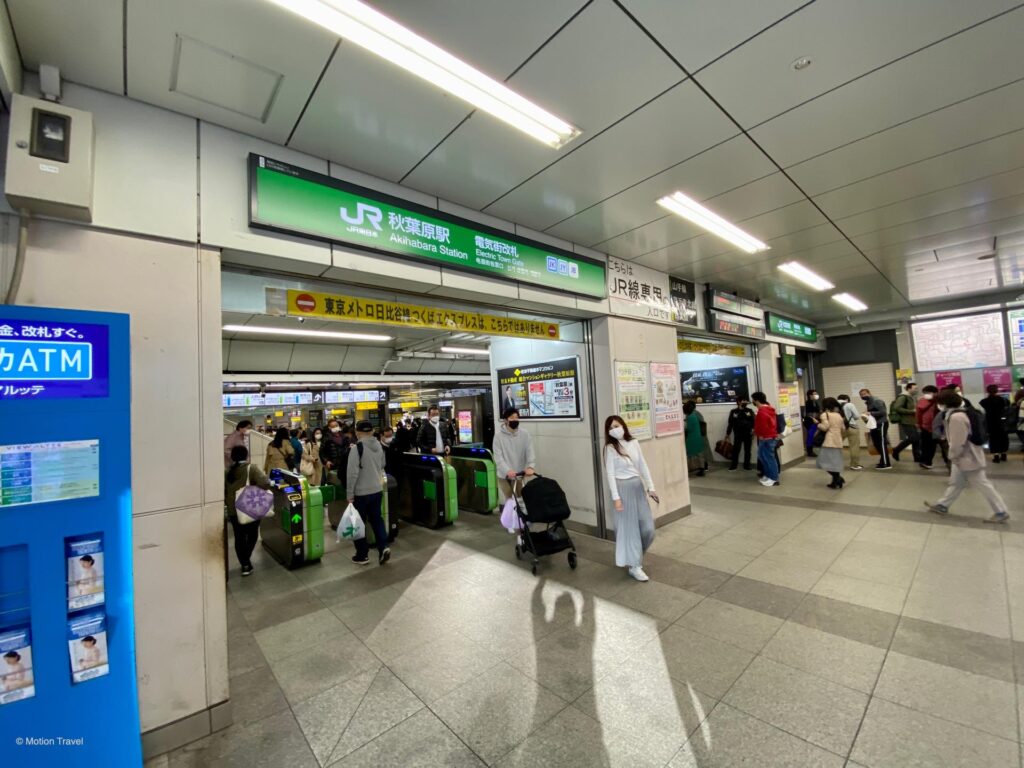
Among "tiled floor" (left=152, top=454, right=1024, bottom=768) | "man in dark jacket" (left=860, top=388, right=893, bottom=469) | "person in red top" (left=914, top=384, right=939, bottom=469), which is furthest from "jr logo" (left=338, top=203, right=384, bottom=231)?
"man in dark jacket" (left=860, top=388, right=893, bottom=469)

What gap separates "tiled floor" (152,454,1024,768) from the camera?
2086mm

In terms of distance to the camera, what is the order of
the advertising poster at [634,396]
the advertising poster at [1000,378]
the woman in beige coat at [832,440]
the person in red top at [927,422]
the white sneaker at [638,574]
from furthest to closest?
the advertising poster at [1000,378], the person in red top at [927,422], the woman in beige coat at [832,440], the advertising poster at [634,396], the white sneaker at [638,574]

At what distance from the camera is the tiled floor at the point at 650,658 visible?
209cm

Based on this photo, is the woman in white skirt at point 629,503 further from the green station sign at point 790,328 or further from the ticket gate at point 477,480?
the green station sign at point 790,328

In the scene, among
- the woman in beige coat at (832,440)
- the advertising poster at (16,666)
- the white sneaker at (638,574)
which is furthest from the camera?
the woman in beige coat at (832,440)

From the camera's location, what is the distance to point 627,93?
258 cm

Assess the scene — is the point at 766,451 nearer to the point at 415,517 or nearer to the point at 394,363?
the point at 415,517

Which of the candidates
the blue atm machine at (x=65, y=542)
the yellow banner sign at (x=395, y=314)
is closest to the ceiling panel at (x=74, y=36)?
the blue atm machine at (x=65, y=542)

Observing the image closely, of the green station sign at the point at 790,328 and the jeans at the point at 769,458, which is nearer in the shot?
the jeans at the point at 769,458

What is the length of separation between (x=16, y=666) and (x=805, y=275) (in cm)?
893

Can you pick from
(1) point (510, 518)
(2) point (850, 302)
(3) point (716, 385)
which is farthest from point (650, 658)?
(2) point (850, 302)

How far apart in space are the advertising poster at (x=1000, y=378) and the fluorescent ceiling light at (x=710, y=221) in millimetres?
8757

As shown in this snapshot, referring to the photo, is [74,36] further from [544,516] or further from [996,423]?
[996,423]

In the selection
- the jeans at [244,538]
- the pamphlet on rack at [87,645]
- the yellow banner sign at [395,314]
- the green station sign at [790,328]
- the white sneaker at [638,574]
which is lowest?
the white sneaker at [638,574]
